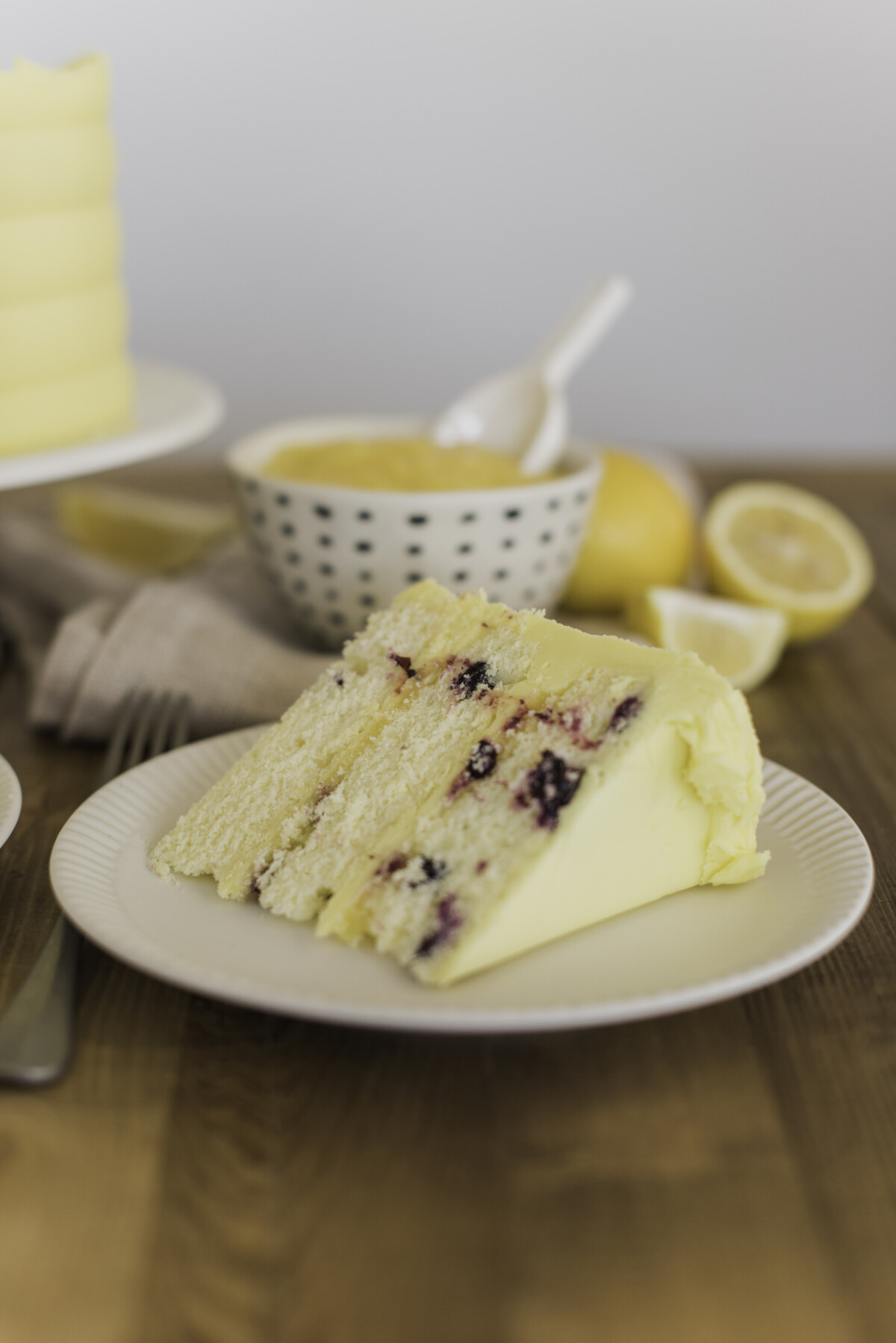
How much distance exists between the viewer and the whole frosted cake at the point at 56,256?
1022mm

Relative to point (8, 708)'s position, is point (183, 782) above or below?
above

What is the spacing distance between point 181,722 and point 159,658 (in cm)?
13

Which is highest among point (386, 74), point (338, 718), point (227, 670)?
point (386, 74)

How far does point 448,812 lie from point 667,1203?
264 mm

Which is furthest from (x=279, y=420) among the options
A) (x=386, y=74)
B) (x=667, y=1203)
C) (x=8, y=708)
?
(x=667, y=1203)

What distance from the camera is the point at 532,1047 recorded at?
686mm

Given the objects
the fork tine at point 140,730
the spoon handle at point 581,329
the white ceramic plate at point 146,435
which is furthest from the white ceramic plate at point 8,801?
the spoon handle at point 581,329

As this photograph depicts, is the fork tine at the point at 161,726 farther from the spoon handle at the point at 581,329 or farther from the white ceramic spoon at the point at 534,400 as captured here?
the spoon handle at the point at 581,329

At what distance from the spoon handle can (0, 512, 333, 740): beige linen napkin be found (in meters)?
0.42

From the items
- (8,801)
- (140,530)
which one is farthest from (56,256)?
(140,530)

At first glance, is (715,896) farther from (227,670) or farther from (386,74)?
(386,74)

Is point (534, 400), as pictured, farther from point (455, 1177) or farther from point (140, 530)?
point (455, 1177)

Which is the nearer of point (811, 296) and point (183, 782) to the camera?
point (183, 782)

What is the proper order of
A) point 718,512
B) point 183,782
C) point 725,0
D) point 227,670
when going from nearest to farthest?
point 183,782, point 227,670, point 718,512, point 725,0
